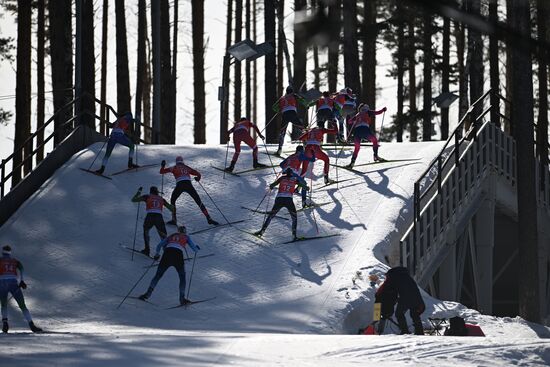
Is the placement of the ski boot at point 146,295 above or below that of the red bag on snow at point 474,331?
below

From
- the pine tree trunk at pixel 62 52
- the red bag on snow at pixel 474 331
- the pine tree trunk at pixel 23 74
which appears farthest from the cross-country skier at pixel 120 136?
the pine tree trunk at pixel 23 74

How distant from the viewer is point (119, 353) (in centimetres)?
1215

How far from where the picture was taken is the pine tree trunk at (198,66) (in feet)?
140

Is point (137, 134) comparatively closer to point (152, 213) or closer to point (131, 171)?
point (131, 171)

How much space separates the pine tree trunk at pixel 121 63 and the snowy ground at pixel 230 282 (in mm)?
12092

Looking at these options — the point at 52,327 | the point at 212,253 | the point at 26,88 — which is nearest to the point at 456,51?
the point at 26,88

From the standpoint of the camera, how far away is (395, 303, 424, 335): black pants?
16.3m

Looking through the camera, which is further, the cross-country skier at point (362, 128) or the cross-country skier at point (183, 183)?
the cross-country skier at point (362, 128)

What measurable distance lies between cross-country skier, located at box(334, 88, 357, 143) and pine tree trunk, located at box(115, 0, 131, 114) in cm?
1142

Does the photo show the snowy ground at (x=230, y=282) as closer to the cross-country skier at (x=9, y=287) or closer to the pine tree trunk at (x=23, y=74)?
the cross-country skier at (x=9, y=287)

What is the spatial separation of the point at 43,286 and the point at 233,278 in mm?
3168

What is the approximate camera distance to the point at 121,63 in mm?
41062

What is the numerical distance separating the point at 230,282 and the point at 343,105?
1046 cm

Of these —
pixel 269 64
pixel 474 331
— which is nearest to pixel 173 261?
pixel 474 331
